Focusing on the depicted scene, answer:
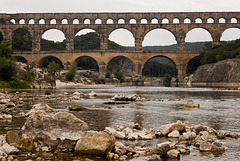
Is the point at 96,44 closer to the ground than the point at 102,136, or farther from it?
farther from it

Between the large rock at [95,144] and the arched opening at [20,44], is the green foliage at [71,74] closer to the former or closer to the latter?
the arched opening at [20,44]

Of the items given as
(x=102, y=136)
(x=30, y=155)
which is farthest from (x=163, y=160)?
(x=30, y=155)

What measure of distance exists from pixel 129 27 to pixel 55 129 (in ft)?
233

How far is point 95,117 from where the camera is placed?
1341cm

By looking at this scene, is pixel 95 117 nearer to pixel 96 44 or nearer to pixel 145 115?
pixel 145 115

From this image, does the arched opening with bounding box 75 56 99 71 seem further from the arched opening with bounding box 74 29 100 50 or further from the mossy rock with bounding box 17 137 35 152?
the mossy rock with bounding box 17 137 35 152

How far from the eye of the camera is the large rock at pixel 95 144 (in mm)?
7492

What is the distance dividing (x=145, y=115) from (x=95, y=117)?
2403 mm

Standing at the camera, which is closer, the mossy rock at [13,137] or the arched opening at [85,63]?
the mossy rock at [13,137]

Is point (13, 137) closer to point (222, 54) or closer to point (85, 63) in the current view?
point (222, 54)

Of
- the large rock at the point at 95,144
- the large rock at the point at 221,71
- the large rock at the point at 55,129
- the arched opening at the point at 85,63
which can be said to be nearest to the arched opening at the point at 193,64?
the large rock at the point at 221,71

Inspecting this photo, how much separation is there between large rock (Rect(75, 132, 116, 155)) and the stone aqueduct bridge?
6825cm

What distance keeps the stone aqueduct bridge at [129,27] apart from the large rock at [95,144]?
6825 centimetres

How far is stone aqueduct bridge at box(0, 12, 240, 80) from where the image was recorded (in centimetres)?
7612
